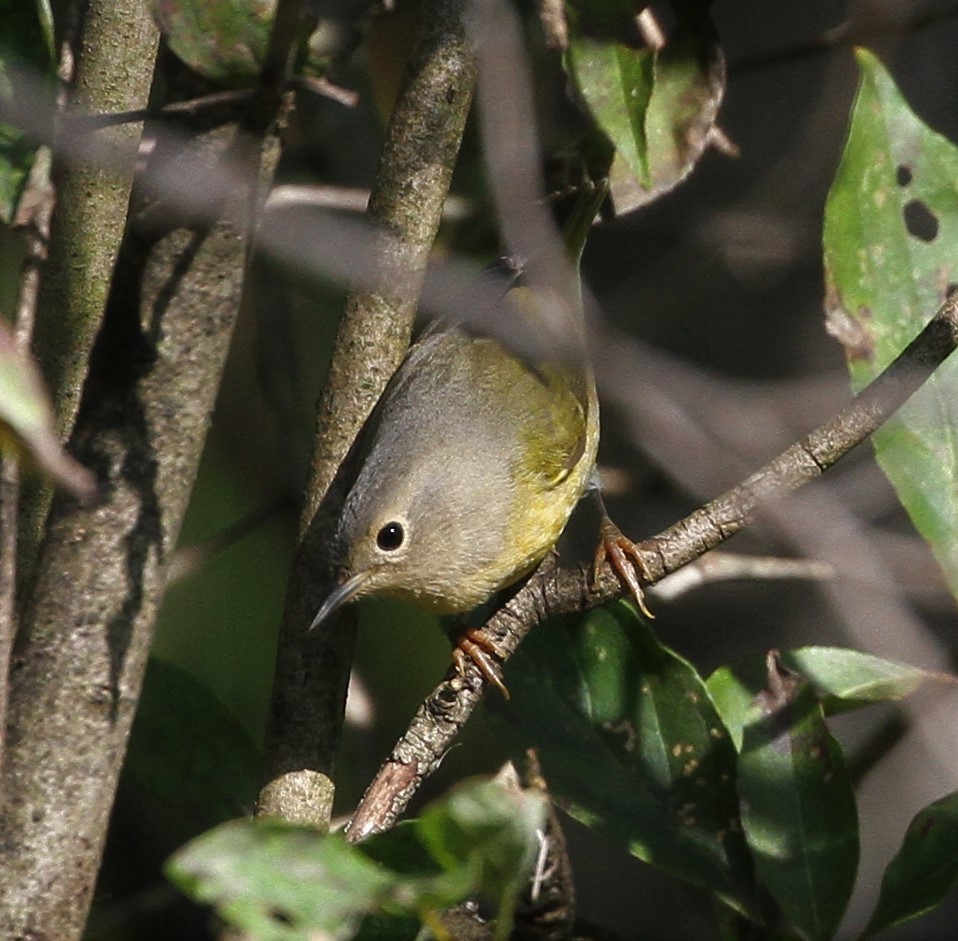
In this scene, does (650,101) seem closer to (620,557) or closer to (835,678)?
(620,557)

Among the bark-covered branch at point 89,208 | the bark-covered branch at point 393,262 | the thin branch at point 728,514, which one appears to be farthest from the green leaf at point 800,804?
the bark-covered branch at point 89,208

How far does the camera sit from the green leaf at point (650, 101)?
2.47 meters

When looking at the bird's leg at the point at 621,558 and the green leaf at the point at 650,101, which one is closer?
the green leaf at the point at 650,101

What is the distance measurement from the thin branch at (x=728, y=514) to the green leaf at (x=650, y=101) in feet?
2.27

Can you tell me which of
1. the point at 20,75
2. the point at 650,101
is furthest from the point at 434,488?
the point at 20,75

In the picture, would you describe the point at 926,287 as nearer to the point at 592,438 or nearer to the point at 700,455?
the point at 700,455

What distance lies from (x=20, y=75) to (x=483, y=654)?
1.20 meters

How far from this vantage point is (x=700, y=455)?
6.77 ft

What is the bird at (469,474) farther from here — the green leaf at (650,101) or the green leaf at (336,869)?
the green leaf at (336,869)

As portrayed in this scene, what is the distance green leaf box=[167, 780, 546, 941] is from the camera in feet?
3.47

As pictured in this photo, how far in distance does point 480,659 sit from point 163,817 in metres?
2.02

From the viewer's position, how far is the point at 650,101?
2676 millimetres

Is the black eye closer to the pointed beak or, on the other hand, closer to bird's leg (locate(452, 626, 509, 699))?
the pointed beak

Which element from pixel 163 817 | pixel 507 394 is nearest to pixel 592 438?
pixel 507 394
